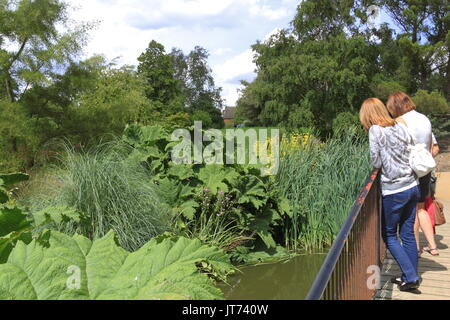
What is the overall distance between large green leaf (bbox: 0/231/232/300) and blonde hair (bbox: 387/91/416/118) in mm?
3166

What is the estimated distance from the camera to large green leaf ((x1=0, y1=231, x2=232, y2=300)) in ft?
4.10

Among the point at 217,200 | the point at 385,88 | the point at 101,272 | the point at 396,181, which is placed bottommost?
the point at 217,200

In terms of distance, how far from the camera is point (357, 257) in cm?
287

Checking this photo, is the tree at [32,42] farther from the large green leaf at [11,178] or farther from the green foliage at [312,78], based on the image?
the green foliage at [312,78]

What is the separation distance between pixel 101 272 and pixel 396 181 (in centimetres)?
288

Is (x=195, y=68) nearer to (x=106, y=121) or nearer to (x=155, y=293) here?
(x=106, y=121)

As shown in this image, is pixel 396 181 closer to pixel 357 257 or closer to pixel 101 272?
pixel 357 257

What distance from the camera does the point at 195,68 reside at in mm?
70125

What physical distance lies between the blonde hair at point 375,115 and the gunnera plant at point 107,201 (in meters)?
2.45

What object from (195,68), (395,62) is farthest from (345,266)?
(195,68)

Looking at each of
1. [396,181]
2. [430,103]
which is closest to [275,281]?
[396,181]

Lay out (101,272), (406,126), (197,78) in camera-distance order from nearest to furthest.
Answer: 1. (101,272)
2. (406,126)
3. (197,78)
